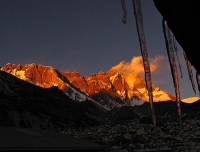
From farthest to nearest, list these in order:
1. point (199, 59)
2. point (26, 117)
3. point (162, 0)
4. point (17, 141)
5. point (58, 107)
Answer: point (58, 107)
point (26, 117)
point (17, 141)
point (199, 59)
point (162, 0)

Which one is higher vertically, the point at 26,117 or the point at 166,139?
the point at 26,117

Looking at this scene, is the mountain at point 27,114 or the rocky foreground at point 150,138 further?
the mountain at point 27,114

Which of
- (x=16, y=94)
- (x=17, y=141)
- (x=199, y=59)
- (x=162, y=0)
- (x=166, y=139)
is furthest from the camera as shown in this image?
(x=16, y=94)

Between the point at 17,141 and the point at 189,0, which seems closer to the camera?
the point at 189,0

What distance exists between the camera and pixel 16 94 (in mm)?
74750

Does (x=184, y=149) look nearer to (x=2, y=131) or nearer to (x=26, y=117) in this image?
(x=2, y=131)

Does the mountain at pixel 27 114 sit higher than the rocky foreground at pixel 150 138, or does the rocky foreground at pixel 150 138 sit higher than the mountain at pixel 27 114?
the mountain at pixel 27 114

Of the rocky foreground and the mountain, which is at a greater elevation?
the mountain

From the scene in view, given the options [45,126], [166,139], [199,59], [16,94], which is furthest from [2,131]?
[16,94]

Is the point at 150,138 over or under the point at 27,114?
under

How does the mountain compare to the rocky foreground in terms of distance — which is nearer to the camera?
the rocky foreground

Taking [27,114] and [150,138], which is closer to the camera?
[150,138]

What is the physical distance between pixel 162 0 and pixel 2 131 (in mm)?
18908

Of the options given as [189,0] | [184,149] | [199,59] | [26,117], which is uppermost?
[26,117]
